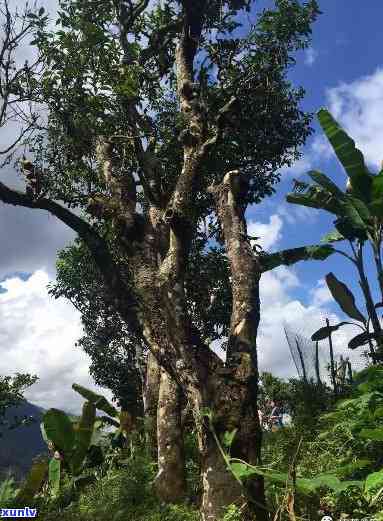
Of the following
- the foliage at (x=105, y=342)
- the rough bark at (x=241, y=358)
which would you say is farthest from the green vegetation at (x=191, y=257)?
the foliage at (x=105, y=342)

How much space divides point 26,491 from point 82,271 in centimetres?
1049

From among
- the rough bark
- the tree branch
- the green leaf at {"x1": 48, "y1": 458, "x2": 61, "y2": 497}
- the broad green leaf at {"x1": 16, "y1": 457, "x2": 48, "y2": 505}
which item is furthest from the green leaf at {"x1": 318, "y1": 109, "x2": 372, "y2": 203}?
the green leaf at {"x1": 48, "y1": 458, "x2": 61, "y2": 497}

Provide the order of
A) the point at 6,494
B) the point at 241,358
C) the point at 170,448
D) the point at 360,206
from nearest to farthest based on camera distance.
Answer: the point at 241,358, the point at 170,448, the point at 6,494, the point at 360,206

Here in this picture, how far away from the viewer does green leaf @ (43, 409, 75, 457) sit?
10.5 meters

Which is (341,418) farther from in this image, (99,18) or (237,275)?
(99,18)

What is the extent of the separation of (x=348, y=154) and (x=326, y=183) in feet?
3.72

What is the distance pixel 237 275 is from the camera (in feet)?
19.8

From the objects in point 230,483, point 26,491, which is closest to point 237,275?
point 230,483

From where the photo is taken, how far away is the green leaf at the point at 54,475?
1050 centimetres

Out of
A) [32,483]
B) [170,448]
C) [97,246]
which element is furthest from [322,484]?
[32,483]

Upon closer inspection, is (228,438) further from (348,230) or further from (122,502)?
(348,230)

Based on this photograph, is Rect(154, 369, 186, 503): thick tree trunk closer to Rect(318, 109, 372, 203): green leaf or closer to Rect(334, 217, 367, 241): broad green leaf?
Rect(318, 109, 372, 203): green leaf

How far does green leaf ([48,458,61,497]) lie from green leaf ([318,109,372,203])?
8697 mm

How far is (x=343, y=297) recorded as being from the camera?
13312 millimetres
